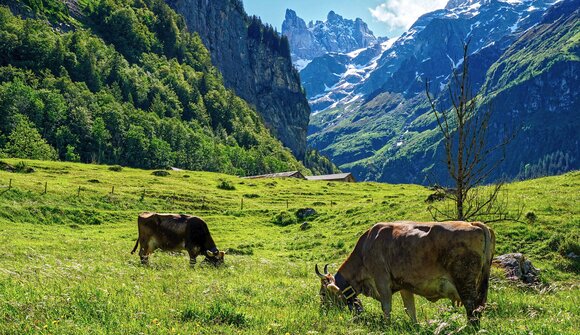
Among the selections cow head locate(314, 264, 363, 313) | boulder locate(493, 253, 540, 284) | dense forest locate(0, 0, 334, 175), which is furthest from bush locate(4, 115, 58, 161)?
cow head locate(314, 264, 363, 313)

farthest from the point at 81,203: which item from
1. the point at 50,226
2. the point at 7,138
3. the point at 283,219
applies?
the point at 7,138

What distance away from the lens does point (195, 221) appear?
23.3 meters

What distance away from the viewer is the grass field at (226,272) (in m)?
8.75

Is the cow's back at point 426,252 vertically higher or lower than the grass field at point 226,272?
higher

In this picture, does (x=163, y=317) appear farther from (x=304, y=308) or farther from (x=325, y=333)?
(x=304, y=308)

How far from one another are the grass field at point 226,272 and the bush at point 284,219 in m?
0.16

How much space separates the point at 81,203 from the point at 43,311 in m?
50.2

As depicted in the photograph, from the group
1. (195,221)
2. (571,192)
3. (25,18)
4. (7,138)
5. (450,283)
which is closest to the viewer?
(450,283)

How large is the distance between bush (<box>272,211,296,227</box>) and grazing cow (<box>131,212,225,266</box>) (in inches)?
1203

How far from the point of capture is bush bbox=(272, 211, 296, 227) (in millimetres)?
53656

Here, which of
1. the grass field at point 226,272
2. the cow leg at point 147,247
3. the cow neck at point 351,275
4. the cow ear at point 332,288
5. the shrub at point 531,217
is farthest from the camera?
the shrub at point 531,217

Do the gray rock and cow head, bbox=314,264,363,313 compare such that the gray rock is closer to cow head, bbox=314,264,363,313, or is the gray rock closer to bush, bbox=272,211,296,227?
bush, bbox=272,211,296,227

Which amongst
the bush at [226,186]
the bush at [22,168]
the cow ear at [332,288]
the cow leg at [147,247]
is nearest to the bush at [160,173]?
the bush at [226,186]

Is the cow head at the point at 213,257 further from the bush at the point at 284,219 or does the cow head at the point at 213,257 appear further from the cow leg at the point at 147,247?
the bush at the point at 284,219
